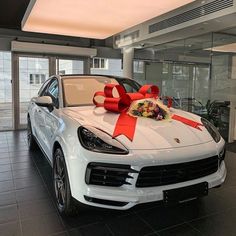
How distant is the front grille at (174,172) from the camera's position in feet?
5.64

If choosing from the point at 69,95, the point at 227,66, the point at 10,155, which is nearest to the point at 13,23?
the point at 10,155

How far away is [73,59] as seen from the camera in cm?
722

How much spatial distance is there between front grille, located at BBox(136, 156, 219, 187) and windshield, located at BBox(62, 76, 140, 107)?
1239 mm

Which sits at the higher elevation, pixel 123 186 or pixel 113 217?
pixel 123 186

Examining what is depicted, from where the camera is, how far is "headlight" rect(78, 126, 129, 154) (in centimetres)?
174

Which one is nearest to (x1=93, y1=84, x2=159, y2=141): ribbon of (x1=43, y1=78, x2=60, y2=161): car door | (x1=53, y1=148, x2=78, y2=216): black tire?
(x1=43, y1=78, x2=60, y2=161): car door

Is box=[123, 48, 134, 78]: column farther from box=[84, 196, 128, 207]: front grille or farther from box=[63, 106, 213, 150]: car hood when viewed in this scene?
box=[84, 196, 128, 207]: front grille

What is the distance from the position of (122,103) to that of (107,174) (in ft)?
2.80

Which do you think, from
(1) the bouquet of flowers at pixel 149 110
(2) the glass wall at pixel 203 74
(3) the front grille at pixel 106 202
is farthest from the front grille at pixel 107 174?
(2) the glass wall at pixel 203 74

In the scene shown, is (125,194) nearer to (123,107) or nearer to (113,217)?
(113,217)

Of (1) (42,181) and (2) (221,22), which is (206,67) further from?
(1) (42,181)

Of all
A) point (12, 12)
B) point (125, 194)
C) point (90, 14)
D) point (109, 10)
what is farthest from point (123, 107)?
point (12, 12)

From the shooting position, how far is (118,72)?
9.52 m

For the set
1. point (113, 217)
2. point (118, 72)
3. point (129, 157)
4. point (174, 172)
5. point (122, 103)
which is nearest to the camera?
point (129, 157)
